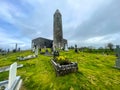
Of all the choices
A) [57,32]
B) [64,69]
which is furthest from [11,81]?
[57,32]

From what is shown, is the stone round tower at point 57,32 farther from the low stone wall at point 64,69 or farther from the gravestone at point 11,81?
the gravestone at point 11,81

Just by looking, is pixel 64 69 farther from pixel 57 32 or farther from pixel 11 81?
pixel 57 32

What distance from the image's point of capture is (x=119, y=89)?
12.8 m

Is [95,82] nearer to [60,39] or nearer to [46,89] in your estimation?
[46,89]

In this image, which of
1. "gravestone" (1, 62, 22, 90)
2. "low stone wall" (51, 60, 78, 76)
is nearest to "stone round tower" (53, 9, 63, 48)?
"low stone wall" (51, 60, 78, 76)

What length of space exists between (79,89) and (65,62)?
4.90 metres

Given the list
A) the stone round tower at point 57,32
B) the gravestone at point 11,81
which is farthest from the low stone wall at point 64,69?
the stone round tower at point 57,32

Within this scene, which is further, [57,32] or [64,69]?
[57,32]

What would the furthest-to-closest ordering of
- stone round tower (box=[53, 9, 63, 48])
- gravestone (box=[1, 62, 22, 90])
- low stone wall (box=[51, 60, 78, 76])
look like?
stone round tower (box=[53, 9, 63, 48]) → low stone wall (box=[51, 60, 78, 76]) → gravestone (box=[1, 62, 22, 90])

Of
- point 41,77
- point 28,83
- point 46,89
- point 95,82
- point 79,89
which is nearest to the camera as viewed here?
point 79,89

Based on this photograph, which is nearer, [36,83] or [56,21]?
[36,83]

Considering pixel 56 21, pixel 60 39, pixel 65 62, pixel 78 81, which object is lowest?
pixel 78 81

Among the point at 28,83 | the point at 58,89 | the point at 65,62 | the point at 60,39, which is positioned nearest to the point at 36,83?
the point at 28,83

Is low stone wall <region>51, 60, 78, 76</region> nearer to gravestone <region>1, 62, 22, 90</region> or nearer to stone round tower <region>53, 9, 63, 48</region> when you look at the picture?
gravestone <region>1, 62, 22, 90</region>
